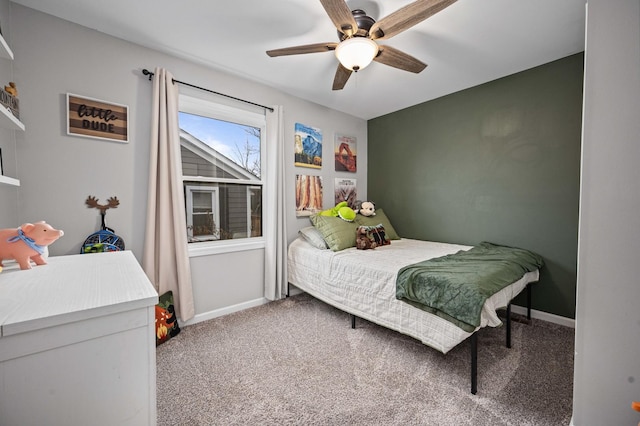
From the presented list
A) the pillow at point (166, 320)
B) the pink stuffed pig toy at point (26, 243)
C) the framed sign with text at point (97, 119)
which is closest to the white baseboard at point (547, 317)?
the pillow at point (166, 320)

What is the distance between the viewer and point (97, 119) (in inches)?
77.5

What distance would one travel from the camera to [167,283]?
7.39ft

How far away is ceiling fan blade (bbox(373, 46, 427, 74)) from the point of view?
1.81 m

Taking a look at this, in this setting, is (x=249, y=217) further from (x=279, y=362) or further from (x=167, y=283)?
(x=279, y=362)

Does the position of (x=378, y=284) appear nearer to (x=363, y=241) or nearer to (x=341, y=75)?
(x=363, y=241)

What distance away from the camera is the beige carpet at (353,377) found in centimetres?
140

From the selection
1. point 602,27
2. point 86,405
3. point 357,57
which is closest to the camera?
point 86,405

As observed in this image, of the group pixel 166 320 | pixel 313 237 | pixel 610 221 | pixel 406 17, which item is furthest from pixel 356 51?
pixel 166 320

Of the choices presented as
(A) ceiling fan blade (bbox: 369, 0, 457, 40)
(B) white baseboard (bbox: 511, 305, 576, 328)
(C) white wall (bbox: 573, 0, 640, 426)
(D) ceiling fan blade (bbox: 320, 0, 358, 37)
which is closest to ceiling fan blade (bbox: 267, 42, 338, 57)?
(D) ceiling fan blade (bbox: 320, 0, 358, 37)

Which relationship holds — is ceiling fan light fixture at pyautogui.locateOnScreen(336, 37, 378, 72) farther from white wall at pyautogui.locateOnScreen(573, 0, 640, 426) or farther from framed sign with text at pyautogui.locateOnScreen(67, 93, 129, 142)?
framed sign with text at pyautogui.locateOnScreen(67, 93, 129, 142)

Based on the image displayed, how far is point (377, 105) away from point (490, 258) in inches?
91.7

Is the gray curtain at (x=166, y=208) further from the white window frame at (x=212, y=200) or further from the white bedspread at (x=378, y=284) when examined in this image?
the white bedspread at (x=378, y=284)

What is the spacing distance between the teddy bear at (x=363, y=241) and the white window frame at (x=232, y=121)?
1082 millimetres

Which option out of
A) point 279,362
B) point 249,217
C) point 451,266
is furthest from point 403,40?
point 279,362
